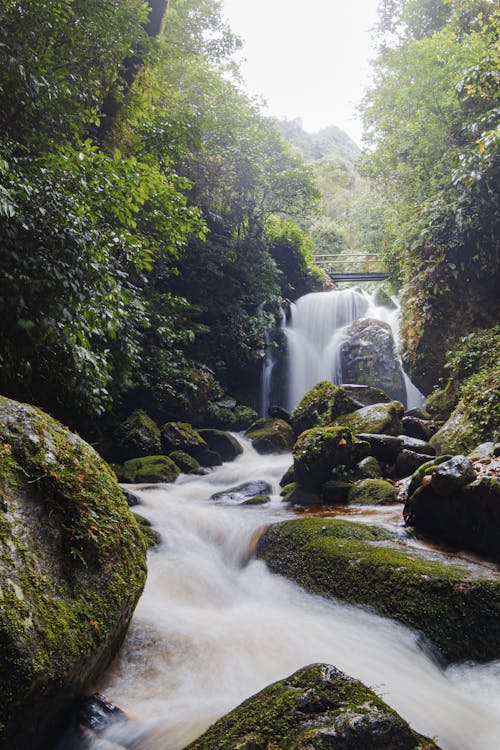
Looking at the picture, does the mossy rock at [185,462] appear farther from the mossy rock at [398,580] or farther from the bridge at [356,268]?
the bridge at [356,268]

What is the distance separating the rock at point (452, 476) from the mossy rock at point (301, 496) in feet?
8.65

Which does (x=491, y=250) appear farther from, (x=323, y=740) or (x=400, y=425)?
(x=323, y=740)

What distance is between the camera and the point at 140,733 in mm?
2318

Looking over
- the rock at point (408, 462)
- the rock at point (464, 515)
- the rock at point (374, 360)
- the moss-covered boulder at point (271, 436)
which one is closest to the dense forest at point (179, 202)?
the moss-covered boulder at point (271, 436)

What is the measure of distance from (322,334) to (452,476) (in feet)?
44.9

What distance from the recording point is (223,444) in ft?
37.4

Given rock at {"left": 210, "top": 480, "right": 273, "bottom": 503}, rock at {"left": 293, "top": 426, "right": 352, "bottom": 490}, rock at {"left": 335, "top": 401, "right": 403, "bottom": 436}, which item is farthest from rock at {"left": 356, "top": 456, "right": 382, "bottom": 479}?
→ rock at {"left": 210, "top": 480, "right": 273, "bottom": 503}

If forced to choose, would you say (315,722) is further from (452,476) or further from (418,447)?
→ (418,447)

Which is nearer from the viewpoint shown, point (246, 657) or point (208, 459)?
point (246, 657)

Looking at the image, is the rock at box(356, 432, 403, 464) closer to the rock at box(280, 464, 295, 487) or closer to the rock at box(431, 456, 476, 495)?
the rock at box(280, 464, 295, 487)

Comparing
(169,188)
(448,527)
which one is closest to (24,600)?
(448,527)

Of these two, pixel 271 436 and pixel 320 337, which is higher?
pixel 320 337

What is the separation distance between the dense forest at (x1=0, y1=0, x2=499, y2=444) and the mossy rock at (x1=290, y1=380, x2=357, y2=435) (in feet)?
8.33

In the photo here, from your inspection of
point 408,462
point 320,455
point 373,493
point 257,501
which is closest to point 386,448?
point 408,462
